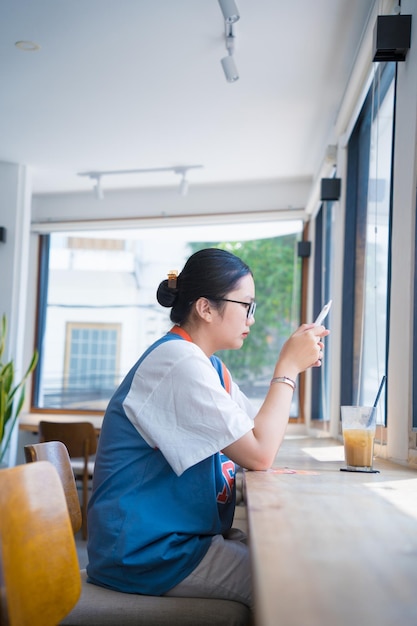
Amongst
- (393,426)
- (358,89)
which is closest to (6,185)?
(358,89)

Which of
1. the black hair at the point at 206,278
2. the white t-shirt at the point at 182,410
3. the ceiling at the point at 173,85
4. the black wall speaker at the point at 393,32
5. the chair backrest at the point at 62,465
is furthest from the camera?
the ceiling at the point at 173,85

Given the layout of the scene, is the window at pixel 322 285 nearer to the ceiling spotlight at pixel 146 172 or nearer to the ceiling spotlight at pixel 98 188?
the ceiling spotlight at pixel 146 172

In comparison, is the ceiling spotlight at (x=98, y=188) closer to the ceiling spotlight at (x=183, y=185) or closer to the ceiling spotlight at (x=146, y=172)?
the ceiling spotlight at (x=146, y=172)

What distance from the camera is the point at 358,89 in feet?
11.0

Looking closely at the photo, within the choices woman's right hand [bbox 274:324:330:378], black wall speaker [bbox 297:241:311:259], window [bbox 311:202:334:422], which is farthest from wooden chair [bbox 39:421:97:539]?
woman's right hand [bbox 274:324:330:378]

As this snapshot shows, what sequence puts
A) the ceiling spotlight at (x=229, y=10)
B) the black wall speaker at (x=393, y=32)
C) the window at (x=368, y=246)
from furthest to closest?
the window at (x=368, y=246) < the ceiling spotlight at (x=229, y=10) < the black wall speaker at (x=393, y=32)

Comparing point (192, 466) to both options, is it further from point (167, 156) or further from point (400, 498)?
point (167, 156)

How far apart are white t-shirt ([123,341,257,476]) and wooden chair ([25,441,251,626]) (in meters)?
0.23

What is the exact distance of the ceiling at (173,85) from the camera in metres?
3.16

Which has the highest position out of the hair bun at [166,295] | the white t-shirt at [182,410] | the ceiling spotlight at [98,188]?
the ceiling spotlight at [98,188]

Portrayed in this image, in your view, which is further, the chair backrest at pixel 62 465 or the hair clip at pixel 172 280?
the hair clip at pixel 172 280

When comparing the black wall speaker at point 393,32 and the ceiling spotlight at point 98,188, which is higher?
the ceiling spotlight at point 98,188

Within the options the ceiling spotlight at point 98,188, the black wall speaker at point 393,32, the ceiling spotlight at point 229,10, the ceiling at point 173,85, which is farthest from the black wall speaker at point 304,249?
the black wall speaker at point 393,32

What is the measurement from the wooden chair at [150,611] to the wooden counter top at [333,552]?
0.70 ft
